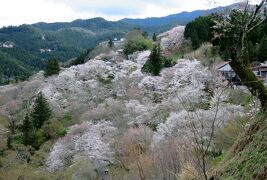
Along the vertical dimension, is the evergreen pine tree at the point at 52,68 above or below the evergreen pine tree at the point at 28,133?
above

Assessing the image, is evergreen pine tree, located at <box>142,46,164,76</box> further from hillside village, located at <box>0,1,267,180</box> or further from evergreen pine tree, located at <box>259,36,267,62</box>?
evergreen pine tree, located at <box>259,36,267,62</box>

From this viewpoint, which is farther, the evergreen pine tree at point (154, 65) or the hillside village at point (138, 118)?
the evergreen pine tree at point (154, 65)

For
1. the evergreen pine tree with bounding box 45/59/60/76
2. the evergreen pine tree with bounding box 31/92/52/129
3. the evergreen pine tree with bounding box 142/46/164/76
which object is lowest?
the evergreen pine tree with bounding box 31/92/52/129

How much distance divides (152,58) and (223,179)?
3567cm

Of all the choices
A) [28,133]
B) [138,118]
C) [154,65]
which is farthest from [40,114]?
[154,65]

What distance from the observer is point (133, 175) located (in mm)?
19438

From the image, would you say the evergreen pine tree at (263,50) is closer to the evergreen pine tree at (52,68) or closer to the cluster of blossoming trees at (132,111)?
the cluster of blossoming trees at (132,111)

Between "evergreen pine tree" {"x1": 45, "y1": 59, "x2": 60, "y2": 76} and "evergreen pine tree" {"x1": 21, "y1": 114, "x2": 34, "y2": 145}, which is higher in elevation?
"evergreen pine tree" {"x1": 45, "y1": 59, "x2": 60, "y2": 76}

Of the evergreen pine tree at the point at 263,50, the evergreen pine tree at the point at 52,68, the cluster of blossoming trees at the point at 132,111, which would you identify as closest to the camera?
the cluster of blossoming trees at the point at 132,111

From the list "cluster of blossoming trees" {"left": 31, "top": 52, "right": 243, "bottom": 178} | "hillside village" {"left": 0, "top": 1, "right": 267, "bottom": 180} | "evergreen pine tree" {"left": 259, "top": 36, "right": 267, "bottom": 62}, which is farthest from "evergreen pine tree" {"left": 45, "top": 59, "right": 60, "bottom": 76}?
"evergreen pine tree" {"left": 259, "top": 36, "right": 267, "bottom": 62}

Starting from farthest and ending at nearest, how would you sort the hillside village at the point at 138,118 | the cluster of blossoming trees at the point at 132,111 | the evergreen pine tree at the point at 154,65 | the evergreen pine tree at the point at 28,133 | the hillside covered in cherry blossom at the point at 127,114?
the evergreen pine tree at the point at 154,65
the evergreen pine tree at the point at 28,133
the cluster of blossoming trees at the point at 132,111
the hillside covered in cherry blossom at the point at 127,114
the hillside village at the point at 138,118

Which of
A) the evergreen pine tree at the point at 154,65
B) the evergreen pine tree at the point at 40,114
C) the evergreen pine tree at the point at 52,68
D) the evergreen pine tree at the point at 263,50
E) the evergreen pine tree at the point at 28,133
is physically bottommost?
the evergreen pine tree at the point at 28,133

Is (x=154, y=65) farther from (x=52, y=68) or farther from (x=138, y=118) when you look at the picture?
(x=52, y=68)

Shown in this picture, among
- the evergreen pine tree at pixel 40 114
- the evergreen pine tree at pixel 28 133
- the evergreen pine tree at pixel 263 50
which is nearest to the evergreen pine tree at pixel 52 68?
the evergreen pine tree at pixel 40 114
